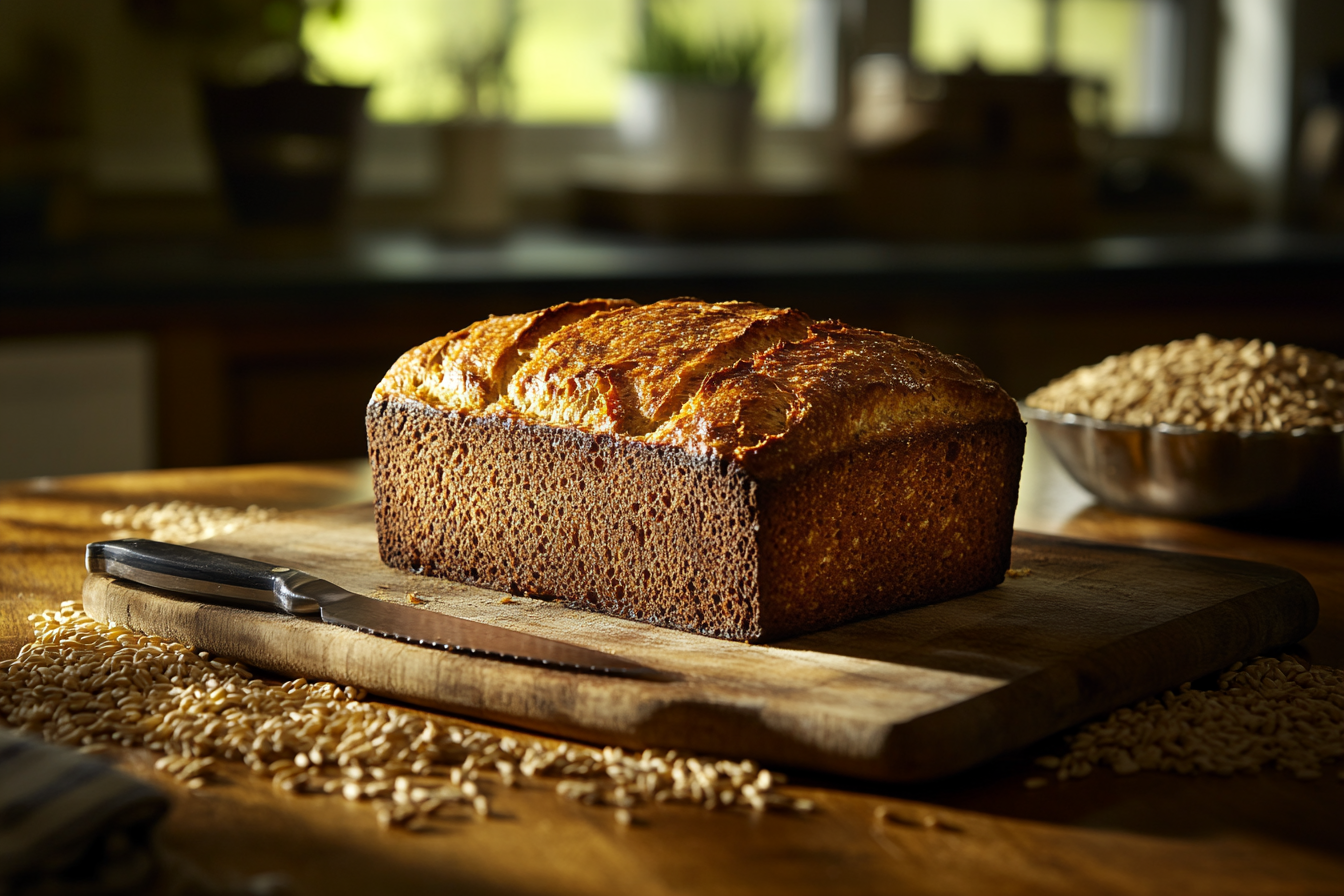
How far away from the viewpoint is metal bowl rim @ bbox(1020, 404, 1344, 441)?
1.44 meters

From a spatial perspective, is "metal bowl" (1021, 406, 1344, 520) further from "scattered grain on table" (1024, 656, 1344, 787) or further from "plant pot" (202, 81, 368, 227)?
"plant pot" (202, 81, 368, 227)

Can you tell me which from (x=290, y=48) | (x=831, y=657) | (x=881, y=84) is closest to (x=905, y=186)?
(x=881, y=84)

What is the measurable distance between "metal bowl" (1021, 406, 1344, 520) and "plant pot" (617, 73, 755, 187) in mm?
2468

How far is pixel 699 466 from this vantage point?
1147 mm

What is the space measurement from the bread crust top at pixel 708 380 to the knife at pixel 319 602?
200mm

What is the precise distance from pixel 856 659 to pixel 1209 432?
58 centimetres

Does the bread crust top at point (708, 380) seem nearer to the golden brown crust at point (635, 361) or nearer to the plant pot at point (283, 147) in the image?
the golden brown crust at point (635, 361)

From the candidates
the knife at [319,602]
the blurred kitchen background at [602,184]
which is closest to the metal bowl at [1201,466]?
the knife at [319,602]

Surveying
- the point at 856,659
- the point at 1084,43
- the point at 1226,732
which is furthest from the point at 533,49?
the point at 1226,732

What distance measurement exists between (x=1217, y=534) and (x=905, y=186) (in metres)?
2.39

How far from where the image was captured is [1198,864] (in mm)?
812

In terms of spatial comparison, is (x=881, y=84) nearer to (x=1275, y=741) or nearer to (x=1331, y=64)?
(x=1331, y=64)

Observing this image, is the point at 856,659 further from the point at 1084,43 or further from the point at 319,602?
the point at 1084,43

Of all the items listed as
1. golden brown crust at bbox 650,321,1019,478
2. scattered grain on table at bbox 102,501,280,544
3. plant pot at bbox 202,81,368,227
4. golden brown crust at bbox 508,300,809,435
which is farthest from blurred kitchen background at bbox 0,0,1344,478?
golden brown crust at bbox 650,321,1019,478
